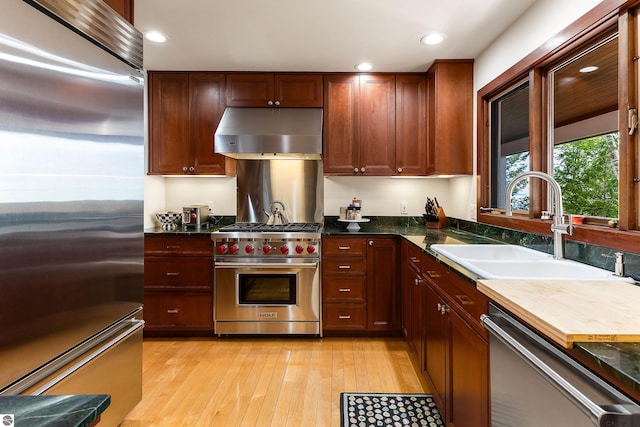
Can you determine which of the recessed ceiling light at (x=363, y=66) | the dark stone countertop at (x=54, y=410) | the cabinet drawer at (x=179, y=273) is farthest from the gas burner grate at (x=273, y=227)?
the dark stone countertop at (x=54, y=410)

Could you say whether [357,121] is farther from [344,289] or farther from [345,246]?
[344,289]

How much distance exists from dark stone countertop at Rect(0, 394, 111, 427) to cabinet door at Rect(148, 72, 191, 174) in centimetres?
295

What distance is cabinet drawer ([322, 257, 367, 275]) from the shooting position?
120 inches

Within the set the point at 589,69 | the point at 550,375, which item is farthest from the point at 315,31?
the point at 550,375

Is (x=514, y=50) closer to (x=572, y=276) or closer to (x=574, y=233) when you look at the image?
(x=574, y=233)

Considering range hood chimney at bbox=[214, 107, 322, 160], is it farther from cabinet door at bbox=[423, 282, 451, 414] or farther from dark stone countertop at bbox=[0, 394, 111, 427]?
dark stone countertop at bbox=[0, 394, 111, 427]

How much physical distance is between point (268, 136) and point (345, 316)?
173 cm

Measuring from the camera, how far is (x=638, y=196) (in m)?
1.46

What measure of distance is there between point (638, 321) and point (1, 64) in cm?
188

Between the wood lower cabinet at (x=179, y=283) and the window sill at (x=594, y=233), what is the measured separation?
2.38 metres

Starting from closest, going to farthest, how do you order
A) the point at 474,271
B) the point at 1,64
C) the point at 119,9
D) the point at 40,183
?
the point at 1,64 < the point at 40,183 < the point at 474,271 < the point at 119,9

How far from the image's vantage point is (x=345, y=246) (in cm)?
304

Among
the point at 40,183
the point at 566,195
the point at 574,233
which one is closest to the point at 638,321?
the point at 574,233

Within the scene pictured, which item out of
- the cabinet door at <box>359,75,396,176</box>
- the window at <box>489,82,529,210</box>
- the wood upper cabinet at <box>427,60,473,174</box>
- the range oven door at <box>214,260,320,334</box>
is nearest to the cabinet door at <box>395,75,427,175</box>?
the cabinet door at <box>359,75,396,176</box>
